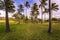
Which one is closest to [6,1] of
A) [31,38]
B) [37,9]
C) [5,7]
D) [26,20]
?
[5,7]

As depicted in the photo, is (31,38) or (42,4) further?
(42,4)

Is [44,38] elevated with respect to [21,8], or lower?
lower

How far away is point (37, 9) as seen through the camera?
81312mm

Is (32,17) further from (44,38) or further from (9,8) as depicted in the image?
(44,38)

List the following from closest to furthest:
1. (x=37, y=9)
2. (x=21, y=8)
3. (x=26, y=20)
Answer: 1. (x=26, y=20)
2. (x=37, y=9)
3. (x=21, y=8)

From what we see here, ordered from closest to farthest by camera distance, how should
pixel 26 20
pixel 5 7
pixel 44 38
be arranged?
pixel 44 38 < pixel 5 7 < pixel 26 20

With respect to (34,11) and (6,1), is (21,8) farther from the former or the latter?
(6,1)

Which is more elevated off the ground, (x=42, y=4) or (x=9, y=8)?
(x=42, y=4)

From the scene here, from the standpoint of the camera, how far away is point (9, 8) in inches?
1375

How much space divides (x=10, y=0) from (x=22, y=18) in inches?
1690

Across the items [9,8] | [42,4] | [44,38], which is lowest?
[44,38]

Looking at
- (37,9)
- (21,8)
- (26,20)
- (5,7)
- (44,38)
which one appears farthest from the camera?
(21,8)

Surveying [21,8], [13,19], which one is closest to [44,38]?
[13,19]

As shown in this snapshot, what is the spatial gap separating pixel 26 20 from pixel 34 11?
33.7ft
